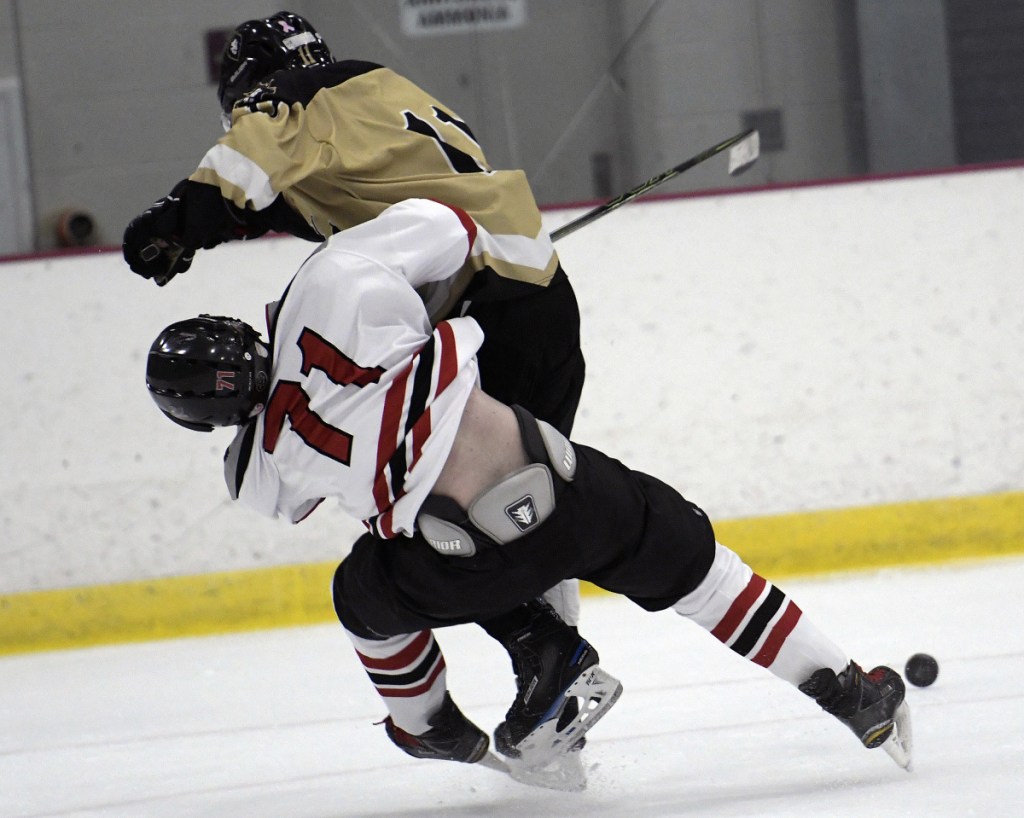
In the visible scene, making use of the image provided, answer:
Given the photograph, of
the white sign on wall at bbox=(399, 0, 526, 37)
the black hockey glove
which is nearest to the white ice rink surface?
the black hockey glove

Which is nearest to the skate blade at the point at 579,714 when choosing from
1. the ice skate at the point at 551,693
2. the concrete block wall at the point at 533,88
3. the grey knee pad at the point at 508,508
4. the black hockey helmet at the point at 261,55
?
the ice skate at the point at 551,693

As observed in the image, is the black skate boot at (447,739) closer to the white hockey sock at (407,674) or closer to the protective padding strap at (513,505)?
the white hockey sock at (407,674)

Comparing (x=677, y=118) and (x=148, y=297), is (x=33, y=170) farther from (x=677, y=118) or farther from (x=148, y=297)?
(x=677, y=118)

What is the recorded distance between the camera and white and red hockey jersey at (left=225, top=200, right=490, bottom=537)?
1.43 m

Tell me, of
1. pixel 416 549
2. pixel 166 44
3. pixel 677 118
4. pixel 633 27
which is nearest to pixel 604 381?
pixel 677 118

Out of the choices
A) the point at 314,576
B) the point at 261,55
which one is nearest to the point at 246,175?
the point at 261,55

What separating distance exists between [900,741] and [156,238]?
121 centimetres

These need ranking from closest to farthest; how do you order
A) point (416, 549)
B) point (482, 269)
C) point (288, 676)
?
point (416, 549), point (482, 269), point (288, 676)

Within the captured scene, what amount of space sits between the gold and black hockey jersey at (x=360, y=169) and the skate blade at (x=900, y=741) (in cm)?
77

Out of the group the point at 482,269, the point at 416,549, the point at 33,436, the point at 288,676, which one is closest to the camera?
the point at 416,549

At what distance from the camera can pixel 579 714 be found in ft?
5.36

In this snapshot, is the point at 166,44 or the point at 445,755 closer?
the point at 445,755

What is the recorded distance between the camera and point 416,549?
157cm

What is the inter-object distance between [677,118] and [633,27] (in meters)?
0.27
